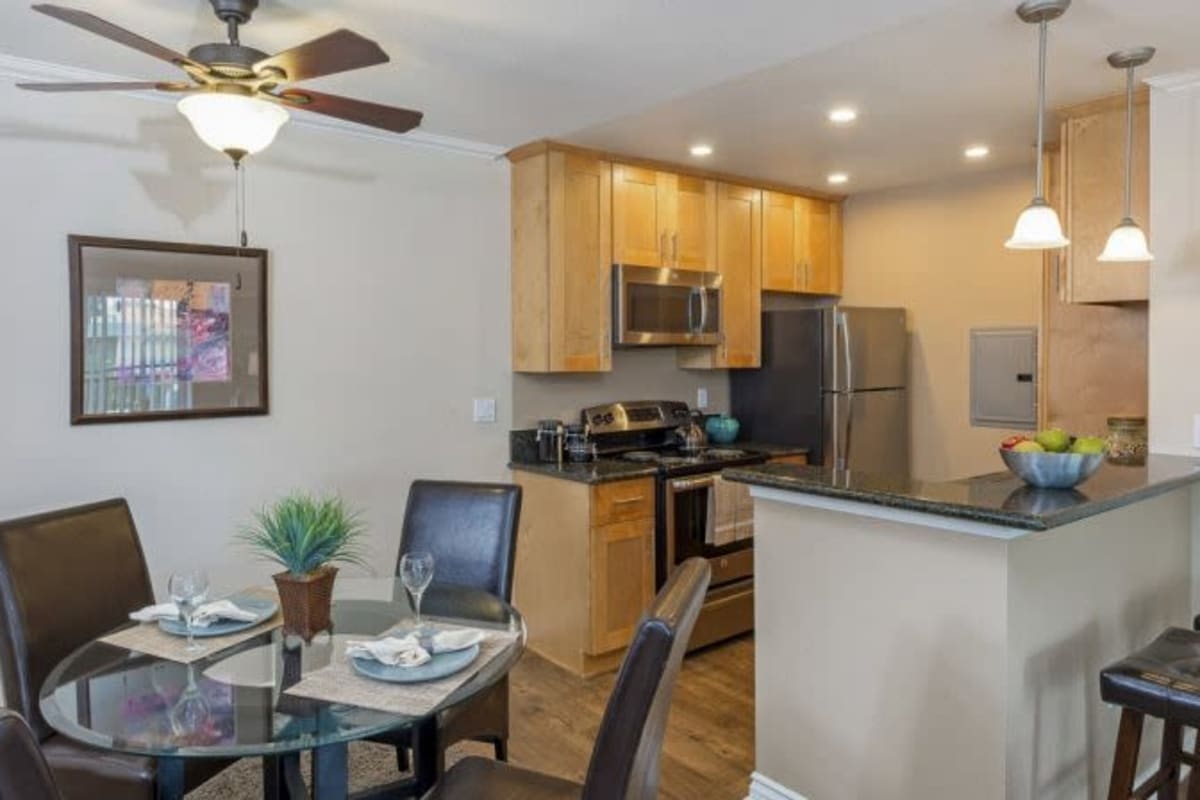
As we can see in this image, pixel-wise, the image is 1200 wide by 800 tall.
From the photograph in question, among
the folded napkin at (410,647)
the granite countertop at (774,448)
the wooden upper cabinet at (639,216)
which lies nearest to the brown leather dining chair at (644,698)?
the folded napkin at (410,647)

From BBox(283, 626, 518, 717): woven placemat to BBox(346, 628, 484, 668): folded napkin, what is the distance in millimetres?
44

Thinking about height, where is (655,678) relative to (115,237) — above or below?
below

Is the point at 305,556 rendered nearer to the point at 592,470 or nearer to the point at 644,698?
the point at 644,698

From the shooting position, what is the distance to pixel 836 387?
4.32 meters

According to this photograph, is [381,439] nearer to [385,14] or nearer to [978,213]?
[385,14]

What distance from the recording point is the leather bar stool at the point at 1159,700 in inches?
69.7

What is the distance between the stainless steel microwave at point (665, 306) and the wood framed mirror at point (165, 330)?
162 cm

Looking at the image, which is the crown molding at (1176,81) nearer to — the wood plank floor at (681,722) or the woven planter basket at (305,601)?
the wood plank floor at (681,722)

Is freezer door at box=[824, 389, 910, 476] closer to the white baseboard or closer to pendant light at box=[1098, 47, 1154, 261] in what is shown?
pendant light at box=[1098, 47, 1154, 261]

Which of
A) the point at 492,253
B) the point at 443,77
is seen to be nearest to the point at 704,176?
the point at 492,253

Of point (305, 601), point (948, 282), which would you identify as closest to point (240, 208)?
point (305, 601)

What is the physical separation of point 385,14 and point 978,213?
340cm

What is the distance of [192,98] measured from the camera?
1980mm

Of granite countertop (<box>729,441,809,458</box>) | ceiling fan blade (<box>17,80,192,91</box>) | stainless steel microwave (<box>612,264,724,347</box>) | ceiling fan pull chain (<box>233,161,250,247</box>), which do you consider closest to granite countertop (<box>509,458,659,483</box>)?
stainless steel microwave (<box>612,264,724,347</box>)
